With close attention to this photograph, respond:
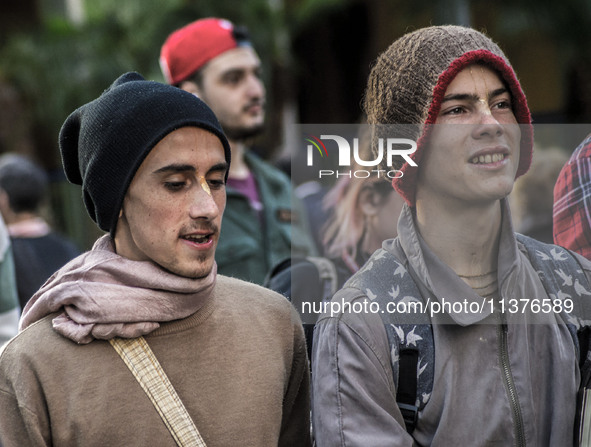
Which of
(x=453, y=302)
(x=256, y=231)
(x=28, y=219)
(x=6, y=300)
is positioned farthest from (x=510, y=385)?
(x=28, y=219)

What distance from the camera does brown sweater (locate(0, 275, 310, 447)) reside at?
2.14 metres

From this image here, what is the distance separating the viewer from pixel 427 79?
2.19 meters

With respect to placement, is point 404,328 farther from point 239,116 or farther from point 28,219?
point 28,219

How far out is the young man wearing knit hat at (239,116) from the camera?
13.4 ft

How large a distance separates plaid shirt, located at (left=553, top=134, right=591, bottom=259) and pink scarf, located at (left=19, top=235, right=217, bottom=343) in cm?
101

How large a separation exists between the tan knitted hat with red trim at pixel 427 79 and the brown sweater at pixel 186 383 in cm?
60

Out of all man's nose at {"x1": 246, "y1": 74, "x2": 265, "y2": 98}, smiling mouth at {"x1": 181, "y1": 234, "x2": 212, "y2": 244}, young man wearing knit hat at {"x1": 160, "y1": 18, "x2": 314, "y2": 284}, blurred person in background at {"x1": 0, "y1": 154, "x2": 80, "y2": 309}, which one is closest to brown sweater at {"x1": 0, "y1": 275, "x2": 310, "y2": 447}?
smiling mouth at {"x1": 181, "y1": 234, "x2": 212, "y2": 244}

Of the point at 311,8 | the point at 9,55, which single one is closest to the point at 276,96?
the point at 311,8

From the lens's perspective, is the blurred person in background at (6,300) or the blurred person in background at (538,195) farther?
the blurred person in background at (6,300)

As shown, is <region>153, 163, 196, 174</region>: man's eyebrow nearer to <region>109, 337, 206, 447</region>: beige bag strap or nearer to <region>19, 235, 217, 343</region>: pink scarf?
<region>19, 235, 217, 343</region>: pink scarf

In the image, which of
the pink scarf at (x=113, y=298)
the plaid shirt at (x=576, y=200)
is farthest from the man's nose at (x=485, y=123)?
the pink scarf at (x=113, y=298)

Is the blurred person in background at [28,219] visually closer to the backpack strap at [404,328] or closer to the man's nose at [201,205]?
the man's nose at [201,205]

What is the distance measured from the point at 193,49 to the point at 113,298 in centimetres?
231

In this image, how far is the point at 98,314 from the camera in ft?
7.20
